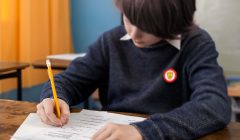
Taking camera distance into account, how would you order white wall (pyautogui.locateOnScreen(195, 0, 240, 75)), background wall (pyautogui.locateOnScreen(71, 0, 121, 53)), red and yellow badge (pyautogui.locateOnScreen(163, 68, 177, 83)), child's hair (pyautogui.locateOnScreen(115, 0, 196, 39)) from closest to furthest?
child's hair (pyautogui.locateOnScreen(115, 0, 196, 39)) → red and yellow badge (pyautogui.locateOnScreen(163, 68, 177, 83)) → white wall (pyautogui.locateOnScreen(195, 0, 240, 75)) → background wall (pyautogui.locateOnScreen(71, 0, 121, 53))

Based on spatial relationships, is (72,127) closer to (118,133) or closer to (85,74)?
(118,133)

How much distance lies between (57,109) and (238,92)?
3.67 ft

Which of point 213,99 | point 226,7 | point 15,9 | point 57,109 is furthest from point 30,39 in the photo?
point 213,99

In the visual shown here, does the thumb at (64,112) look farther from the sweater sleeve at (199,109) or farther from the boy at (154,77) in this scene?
the sweater sleeve at (199,109)

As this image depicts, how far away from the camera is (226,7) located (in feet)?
7.25

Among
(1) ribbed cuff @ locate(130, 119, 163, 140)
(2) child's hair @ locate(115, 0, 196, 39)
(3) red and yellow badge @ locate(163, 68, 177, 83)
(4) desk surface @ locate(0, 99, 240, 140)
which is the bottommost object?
(4) desk surface @ locate(0, 99, 240, 140)

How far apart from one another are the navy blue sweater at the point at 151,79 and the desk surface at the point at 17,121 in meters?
0.02

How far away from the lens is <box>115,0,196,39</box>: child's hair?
79cm

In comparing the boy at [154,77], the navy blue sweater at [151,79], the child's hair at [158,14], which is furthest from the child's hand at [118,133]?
the child's hair at [158,14]

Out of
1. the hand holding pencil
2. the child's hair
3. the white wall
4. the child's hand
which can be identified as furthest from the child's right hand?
the white wall

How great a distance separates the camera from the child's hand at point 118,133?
2.09 ft

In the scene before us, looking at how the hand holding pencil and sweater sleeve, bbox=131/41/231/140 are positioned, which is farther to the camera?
the hand holding pencil

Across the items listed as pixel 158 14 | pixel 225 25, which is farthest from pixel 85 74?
pixel 225 25

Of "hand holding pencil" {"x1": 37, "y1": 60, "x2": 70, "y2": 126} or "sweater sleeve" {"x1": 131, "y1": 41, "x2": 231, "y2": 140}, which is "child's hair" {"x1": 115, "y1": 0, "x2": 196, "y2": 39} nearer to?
"sweater sleeve" {"x1": 131, "y1": 41, "x2": 231, "y2": 140}
